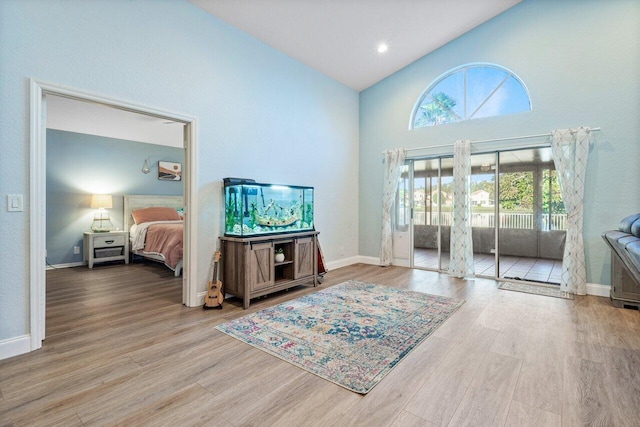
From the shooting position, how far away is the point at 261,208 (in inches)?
135

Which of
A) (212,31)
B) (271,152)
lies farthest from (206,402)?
(212,31)

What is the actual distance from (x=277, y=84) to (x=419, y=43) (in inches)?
Result: 90.9

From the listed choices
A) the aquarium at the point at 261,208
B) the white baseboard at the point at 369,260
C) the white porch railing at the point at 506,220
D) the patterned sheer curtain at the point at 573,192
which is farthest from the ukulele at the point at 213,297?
the patterned sheer curtain at the point at 573,192

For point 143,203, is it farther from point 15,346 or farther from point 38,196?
point 15,346

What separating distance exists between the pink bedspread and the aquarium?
4.97 feet

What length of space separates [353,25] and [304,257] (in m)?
3.09

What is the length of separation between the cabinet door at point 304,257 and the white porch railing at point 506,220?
2253 mm

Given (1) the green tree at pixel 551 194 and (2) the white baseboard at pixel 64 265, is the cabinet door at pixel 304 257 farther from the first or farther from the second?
(2) the white baseboard at pixel 64 265

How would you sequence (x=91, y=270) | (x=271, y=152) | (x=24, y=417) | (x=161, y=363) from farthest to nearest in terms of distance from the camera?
(x=91, y=270) < (x=271, y=152) < (x=161, y=363) < (x=24, y=417)

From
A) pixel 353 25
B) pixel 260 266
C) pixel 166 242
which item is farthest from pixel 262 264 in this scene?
pixel 353 25

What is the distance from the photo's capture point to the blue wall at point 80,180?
509 centimetres

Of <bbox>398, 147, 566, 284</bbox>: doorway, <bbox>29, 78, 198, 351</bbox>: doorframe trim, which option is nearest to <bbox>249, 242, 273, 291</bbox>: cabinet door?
<bbox>29, 78, 198, 351</bbox>: doorframe trim

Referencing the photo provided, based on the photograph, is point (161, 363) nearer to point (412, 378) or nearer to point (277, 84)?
point (412, 378)

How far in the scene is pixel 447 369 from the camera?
1.94 metres
